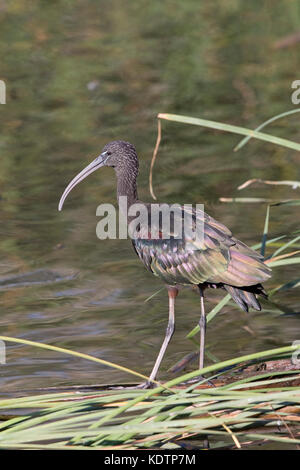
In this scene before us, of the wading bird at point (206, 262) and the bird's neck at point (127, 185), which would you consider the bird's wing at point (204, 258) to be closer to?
the wading bird at point (206, 262)

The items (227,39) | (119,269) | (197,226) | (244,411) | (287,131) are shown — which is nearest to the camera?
(244,411)

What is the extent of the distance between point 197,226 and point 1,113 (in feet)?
27.6

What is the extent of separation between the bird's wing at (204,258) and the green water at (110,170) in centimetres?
76

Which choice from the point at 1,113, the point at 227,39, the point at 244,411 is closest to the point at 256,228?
the point at 244,411

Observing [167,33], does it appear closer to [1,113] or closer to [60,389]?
[1,113]

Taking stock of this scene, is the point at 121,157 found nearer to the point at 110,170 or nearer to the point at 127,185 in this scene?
the point at 127,185

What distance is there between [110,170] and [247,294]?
6.01m

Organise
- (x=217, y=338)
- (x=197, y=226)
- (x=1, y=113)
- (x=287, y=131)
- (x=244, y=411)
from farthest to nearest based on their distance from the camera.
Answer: (x=1, y=113) → (x=287, y=131) → (x=217, y=338) → (x=197, y=226) → (x=244, y=411)

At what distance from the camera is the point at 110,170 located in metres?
11.6

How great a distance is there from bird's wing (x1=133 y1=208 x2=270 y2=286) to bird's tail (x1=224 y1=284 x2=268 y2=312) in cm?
12

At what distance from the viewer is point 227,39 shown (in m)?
17.2

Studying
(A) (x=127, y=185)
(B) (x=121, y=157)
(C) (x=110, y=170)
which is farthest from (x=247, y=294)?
(C) (x=110, y=170)

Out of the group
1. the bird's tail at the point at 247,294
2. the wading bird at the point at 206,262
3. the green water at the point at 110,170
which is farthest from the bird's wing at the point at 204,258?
the green water at the point at 110,170

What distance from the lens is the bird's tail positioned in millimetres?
5750
